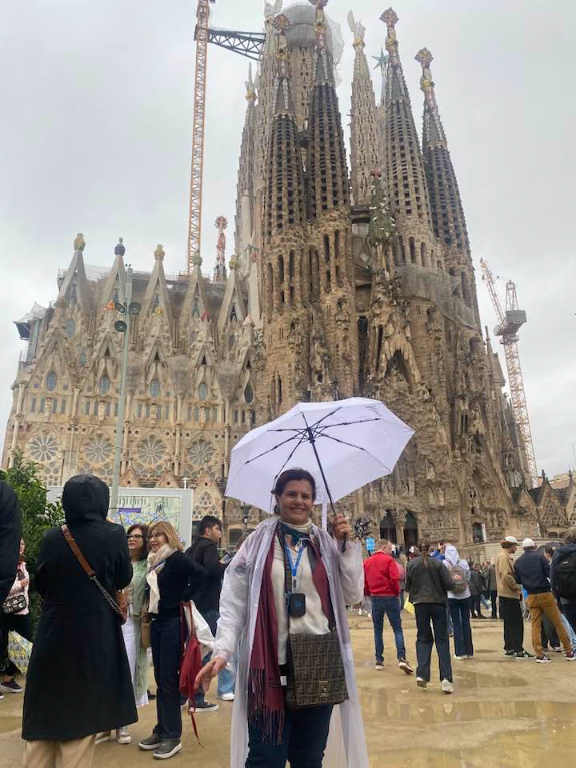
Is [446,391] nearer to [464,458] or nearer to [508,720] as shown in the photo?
[464,458]

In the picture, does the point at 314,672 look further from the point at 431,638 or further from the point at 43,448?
the point at 43,448

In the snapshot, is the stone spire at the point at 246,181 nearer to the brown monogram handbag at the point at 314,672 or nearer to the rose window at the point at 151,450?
the rose window at the point at 151,450

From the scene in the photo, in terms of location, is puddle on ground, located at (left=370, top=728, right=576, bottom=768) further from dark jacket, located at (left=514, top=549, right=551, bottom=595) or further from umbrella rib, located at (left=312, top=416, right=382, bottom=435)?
dark jacket, located at (left=514, top=549, right=551, bottom=595)

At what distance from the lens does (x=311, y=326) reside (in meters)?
34.5

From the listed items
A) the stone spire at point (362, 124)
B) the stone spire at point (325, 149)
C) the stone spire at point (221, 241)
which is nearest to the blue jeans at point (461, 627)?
the stone spire at point (325, 149)

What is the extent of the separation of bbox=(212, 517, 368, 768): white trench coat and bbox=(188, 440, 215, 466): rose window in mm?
33784

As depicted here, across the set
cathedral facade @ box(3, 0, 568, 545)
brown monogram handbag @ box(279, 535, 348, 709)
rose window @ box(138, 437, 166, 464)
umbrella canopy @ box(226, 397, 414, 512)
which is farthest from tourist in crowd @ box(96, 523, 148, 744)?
rose window @ box(138, 437, 166, 464)

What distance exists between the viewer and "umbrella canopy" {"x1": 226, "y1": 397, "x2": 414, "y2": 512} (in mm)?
4082

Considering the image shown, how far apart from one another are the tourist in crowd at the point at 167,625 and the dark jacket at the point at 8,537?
1984 mm

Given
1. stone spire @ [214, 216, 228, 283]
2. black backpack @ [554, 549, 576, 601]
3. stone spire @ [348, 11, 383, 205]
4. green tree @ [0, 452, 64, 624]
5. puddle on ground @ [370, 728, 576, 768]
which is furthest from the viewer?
stone spire @ [214, 216, 228, 283]

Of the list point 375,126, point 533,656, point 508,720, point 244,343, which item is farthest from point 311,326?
point 375,126

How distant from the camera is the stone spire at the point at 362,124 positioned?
57.9 meters

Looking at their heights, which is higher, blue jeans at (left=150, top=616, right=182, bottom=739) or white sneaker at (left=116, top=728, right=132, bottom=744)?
blue jeans at (left=150, top=616, right=182, bottom=739)

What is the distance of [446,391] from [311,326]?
9283 mm
